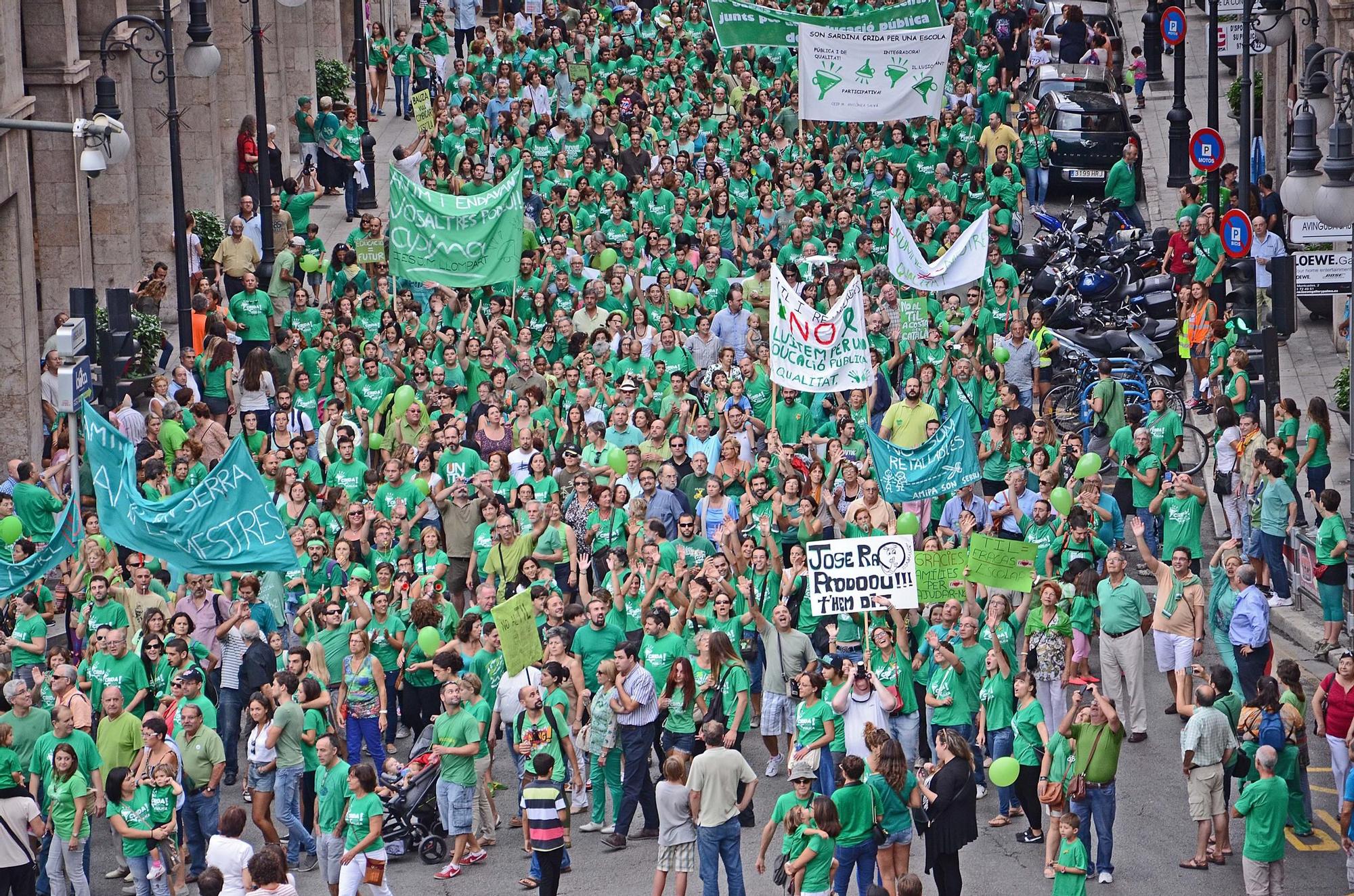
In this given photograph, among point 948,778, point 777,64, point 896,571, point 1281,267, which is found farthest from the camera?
point 777,64

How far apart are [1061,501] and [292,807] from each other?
710 cm

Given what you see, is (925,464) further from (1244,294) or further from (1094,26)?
(1094,26)

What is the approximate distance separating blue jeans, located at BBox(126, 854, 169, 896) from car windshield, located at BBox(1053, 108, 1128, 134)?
2145cm

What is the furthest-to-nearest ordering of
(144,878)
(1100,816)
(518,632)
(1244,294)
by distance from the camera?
1. (1244,294)
2. (518,632)
3. (144,878)
4. (1100,816)

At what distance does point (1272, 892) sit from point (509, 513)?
292 inches

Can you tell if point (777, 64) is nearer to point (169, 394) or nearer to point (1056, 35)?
point (1056, 35)

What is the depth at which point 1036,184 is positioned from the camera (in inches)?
1351

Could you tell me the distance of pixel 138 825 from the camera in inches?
675

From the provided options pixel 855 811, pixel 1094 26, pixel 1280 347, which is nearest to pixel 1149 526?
pixel 855 811

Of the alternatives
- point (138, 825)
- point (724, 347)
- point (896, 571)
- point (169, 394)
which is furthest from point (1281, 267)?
point (138, 825)

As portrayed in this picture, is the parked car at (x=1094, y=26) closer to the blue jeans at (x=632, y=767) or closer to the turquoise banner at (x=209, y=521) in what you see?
the turquoise banner at (x=209, y=521)

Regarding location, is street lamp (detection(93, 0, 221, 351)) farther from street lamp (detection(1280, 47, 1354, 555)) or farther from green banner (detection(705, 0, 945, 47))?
street lamp (detection(1280, 47, 1354, 555))

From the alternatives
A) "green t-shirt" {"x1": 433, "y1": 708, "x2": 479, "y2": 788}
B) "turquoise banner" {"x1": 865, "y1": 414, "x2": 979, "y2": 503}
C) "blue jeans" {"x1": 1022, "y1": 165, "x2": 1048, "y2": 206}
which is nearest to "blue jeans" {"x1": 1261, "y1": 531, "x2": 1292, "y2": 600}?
"turquoise banner" {"x1": 865, "y1": 414, "x2": 979, "y2": 503}

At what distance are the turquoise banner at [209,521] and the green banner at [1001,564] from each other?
17.3 feet
